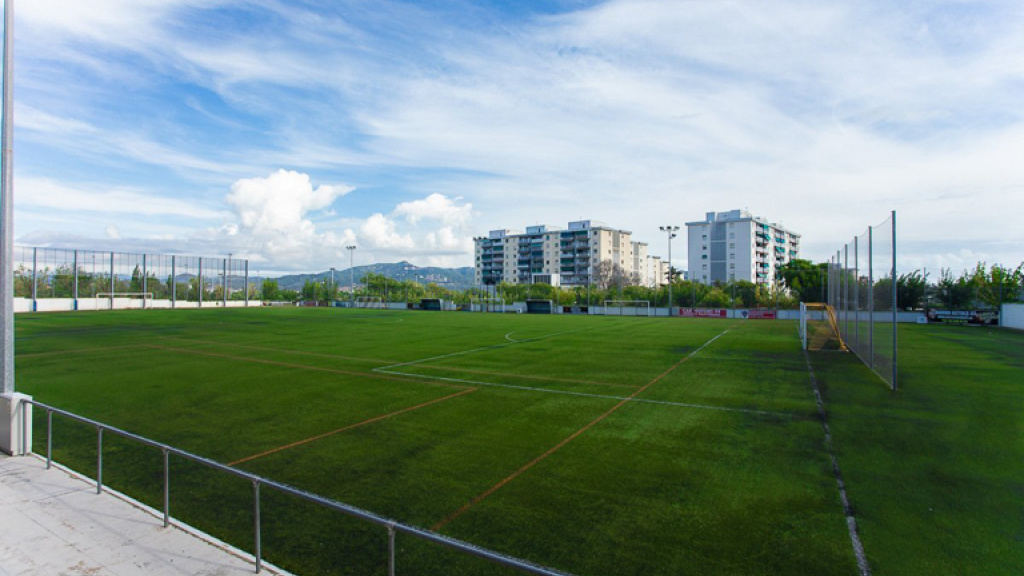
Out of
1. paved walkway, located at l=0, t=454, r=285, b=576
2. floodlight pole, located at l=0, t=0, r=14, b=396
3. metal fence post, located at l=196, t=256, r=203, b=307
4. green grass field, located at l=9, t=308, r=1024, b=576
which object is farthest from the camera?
metal fence post, located at l=196, t=256, r=203, b=307

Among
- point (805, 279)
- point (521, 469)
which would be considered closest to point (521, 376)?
point (521, 469)

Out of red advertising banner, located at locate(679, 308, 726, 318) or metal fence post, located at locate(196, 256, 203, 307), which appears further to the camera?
metal fence post, located at locate(196, 256, 203, 307)

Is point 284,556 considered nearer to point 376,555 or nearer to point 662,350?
point 376,555

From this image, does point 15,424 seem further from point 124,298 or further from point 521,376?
point 124,298

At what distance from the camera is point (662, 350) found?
2408 centimetres

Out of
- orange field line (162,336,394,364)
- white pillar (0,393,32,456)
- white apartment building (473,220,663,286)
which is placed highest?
white apartment building (473,220,663,286)

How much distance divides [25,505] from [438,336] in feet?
80.6

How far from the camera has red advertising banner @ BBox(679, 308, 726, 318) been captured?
184ft

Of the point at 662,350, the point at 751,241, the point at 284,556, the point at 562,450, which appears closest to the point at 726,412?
the point at 562,450

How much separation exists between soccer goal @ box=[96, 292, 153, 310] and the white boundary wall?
305 ft

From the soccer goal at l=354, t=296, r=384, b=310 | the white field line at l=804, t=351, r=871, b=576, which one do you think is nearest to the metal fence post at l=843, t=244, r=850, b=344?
the white field line at l=804, t=351, r=871, b=576

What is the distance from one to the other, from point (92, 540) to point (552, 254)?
13906cm

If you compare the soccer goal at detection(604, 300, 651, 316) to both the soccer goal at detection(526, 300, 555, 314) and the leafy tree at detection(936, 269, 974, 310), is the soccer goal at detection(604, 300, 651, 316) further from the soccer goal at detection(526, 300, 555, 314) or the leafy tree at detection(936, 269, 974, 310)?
the leafy tree at detection(936, 269, 974, 310)

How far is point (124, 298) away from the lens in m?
70.9
